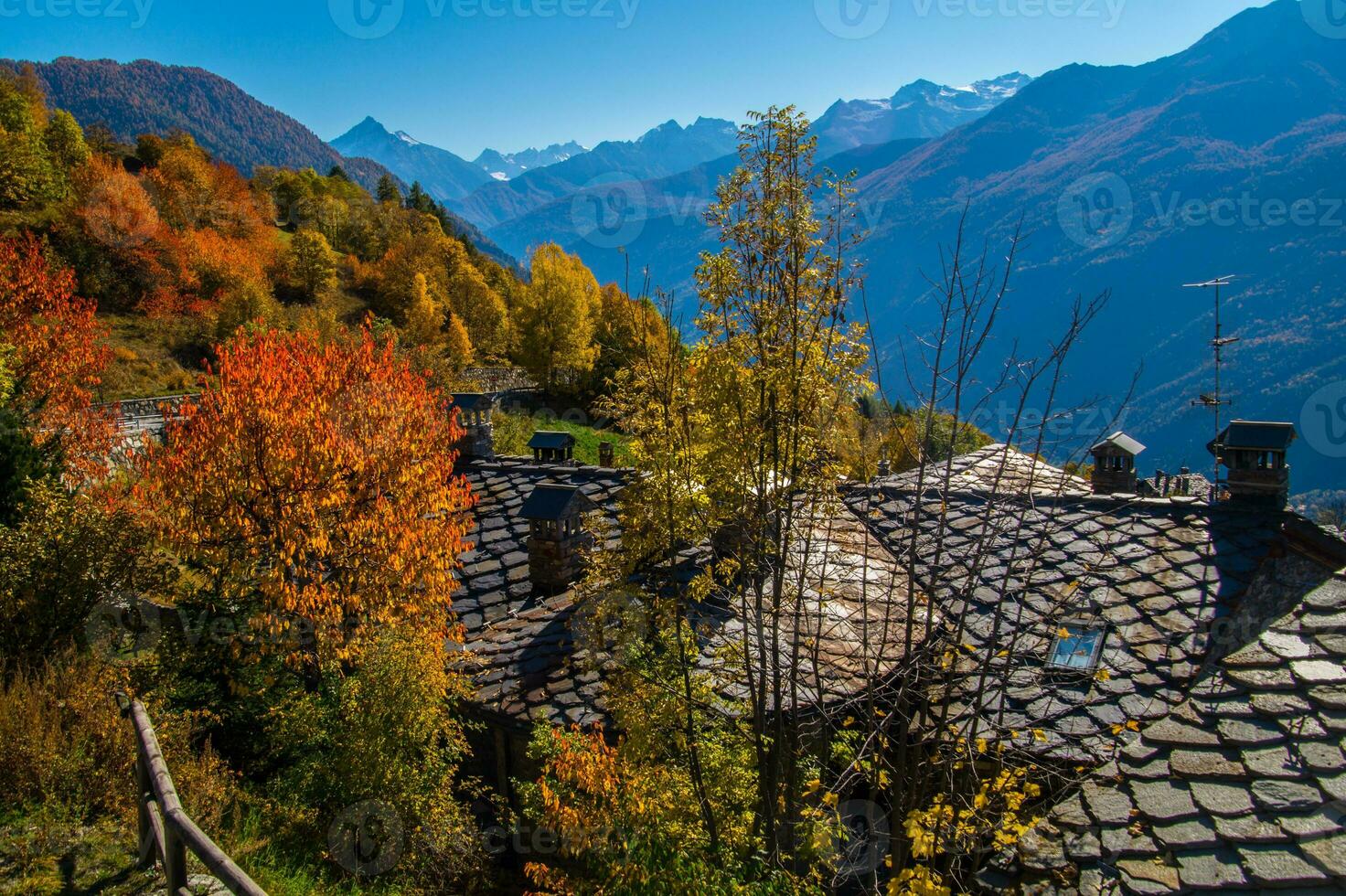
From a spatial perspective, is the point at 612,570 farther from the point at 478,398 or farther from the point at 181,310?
the point at 181,310

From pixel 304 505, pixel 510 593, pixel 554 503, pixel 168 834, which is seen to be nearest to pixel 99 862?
pixel 168 834

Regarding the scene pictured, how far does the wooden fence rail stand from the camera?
4070mm

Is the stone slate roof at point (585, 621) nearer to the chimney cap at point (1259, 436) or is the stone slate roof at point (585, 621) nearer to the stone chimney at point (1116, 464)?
the chimney cap at point (1259, 436)

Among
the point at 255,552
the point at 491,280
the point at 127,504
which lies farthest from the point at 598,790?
the point at 491,280

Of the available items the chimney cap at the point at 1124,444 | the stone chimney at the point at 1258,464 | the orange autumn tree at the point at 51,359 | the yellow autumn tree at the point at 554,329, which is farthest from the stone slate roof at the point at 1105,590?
the yellow autumn tree at the point at 554,329

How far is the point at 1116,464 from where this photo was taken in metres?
13.8

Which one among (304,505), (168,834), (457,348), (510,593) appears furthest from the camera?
(457,348)

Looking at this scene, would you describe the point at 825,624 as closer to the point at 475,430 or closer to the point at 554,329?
the point at 475,430

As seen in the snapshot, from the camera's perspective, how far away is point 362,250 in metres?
73.4

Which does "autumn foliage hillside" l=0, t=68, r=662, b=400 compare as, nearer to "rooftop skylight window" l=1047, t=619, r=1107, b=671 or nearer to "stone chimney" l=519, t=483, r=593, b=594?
"stone chimney" l=519, t=483, r=593, b=594

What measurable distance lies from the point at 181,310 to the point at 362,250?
2796 cm

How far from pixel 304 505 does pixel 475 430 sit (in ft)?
20.8
